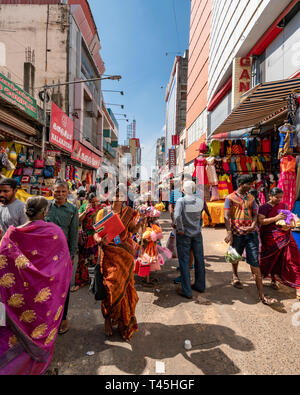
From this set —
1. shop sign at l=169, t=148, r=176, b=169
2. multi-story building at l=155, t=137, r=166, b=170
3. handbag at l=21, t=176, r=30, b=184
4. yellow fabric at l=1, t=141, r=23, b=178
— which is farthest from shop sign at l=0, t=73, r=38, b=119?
multi-story building at l=155, t=137, r=166, b=170

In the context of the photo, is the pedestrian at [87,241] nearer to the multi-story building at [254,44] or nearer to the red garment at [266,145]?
the multi-story building at [254,44]

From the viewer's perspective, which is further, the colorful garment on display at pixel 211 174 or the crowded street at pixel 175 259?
the colorful garment on display at pixel 211 174

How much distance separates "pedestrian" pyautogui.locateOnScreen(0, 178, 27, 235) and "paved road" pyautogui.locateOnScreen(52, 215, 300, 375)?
1553mm

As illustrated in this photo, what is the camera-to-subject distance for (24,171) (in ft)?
26.5

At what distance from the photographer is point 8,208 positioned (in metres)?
2.76

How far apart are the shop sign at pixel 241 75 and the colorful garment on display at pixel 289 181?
4.90 meters

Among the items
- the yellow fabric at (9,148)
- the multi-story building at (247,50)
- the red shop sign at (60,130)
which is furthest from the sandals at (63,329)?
the red shop sign at (60,130)

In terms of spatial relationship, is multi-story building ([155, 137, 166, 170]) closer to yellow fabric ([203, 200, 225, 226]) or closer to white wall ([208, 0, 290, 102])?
white wall ([208, 0, 290, 102])

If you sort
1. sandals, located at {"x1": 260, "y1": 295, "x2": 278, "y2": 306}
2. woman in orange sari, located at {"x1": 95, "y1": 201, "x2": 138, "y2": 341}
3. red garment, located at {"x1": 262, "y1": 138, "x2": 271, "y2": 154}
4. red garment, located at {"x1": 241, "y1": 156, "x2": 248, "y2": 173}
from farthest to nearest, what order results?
red garment, located at {"x1": 241, "y1": 156, "x2": 248, "y2": 173}
red garment, located at {"x1": 262, "y1": 138, "x2": 271, "y2": 154}
sandals, located at {"x1": 260, "y1": 295, "x2": 278, "y2": 306}
woman in orange sari, located at {"x1": 95, "y1": 201, "x2": 138, "y2": 341}

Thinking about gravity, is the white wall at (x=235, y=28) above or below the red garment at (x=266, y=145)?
above


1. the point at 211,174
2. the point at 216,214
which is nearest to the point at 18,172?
the point at 211,174

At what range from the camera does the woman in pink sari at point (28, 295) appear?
185 cm

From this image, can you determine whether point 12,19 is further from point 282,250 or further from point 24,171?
point 282,250

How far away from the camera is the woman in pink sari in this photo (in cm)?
185
